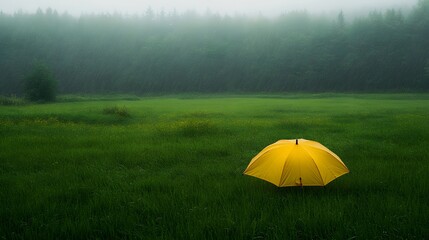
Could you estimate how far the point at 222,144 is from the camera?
1169cm

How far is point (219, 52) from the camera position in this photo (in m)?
110

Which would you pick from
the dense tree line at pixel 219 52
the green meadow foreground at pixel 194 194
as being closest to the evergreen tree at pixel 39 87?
the dense tree line at pixel 219 52

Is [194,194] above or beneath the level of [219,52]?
beneath

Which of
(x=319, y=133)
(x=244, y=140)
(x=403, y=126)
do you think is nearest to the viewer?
(x=244, y=140)

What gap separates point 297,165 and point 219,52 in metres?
107

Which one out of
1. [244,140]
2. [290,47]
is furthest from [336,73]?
[244,140]

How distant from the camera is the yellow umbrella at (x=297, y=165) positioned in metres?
5.90

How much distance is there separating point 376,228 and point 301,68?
91553mm

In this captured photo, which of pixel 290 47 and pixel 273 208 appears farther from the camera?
pixel 290 47

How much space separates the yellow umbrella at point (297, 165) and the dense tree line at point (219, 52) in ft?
220

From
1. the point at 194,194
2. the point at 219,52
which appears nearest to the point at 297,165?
the point at 194,194

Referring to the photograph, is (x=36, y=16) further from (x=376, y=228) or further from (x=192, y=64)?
(x=376, y=228)

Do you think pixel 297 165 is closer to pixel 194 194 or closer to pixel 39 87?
pixel 194 194

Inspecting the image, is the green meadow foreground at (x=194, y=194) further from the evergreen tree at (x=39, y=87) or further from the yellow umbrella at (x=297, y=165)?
the evergreen tree at (x=39, y=87)
